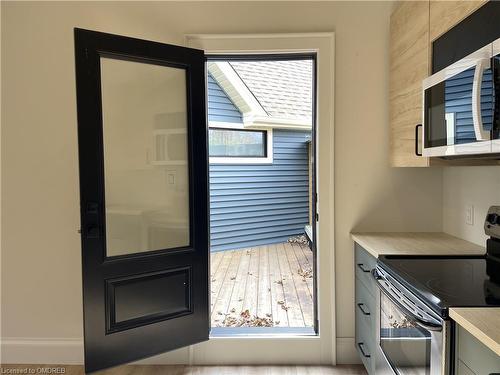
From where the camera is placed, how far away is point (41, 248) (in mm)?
2619

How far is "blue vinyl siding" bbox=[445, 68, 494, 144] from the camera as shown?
1.21 metres

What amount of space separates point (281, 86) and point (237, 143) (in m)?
1.29

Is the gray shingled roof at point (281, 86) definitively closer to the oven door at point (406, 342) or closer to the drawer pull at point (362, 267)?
the drawer pull at point (362, 267)

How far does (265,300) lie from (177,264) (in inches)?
72.2

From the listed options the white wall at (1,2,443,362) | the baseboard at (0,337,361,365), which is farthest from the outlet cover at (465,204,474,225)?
the baseboard at (0,337,361,365)

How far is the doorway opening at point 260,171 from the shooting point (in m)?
5.52

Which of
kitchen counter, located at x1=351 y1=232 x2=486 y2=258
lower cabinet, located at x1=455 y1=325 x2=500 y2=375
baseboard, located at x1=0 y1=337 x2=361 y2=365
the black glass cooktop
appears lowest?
baseboard, located at x1=0 y1=337 x2=361 y2=365

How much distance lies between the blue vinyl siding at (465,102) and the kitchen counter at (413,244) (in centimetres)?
75

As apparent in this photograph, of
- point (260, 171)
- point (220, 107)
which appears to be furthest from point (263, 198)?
point (220, 107)

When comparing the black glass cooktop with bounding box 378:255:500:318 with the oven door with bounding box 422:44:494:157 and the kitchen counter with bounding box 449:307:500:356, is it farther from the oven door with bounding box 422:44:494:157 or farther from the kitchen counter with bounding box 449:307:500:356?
the oven door with bounding box 422:44:494:157

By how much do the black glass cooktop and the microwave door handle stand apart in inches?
22.1

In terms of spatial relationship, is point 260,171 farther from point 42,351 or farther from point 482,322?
point 482,322

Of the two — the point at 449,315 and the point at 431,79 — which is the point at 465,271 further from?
the point at 431,79

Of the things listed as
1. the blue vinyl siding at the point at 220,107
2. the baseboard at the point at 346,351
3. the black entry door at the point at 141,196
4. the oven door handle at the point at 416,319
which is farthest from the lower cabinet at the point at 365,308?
the blue vinyl siding at the point at 220,107
